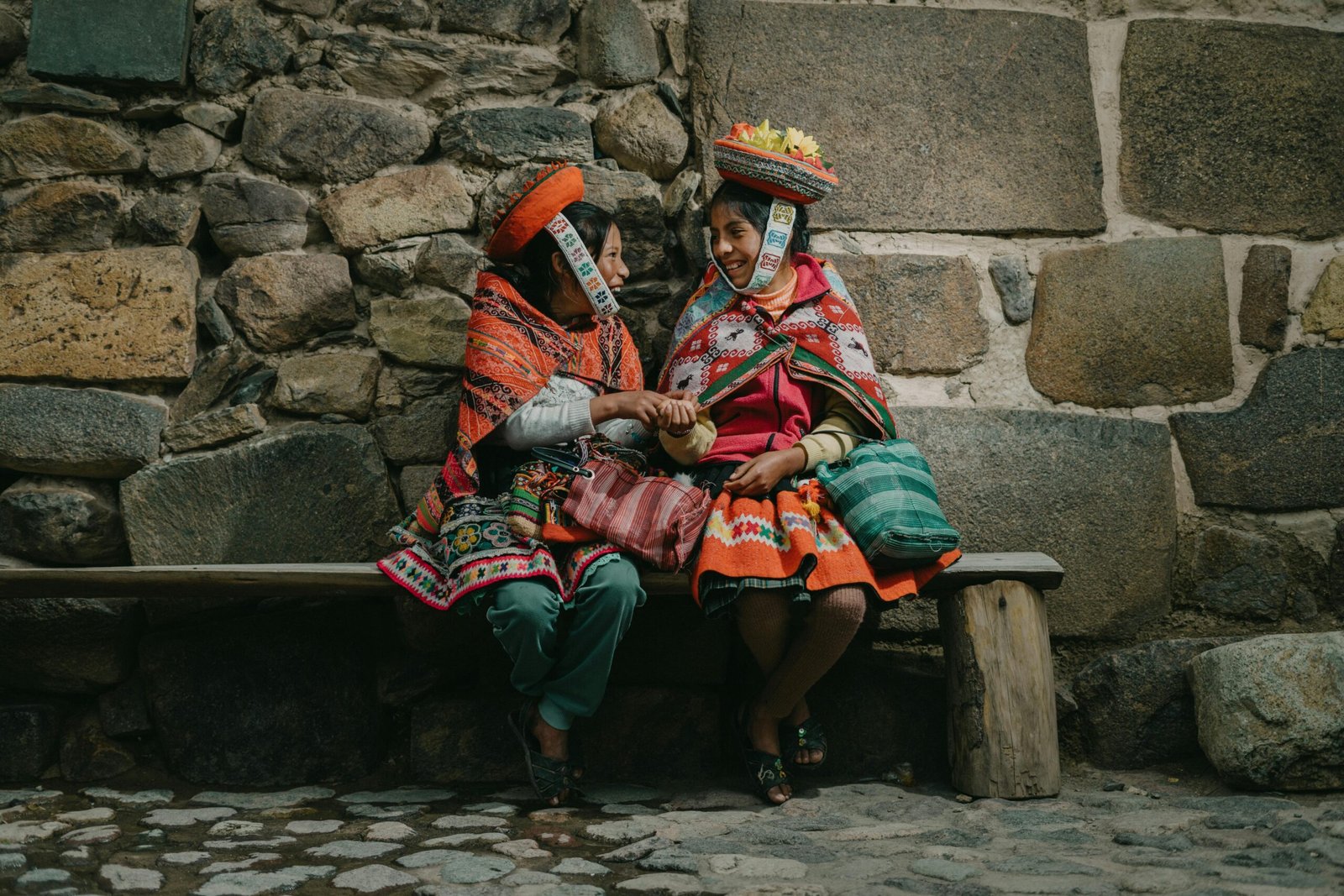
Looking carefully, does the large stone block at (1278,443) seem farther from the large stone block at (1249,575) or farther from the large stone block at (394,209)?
the large stone block at (394,209)

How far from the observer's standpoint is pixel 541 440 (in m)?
2.78

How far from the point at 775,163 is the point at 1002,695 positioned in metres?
1.36

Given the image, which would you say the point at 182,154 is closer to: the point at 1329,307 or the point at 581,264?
the point at 581,264

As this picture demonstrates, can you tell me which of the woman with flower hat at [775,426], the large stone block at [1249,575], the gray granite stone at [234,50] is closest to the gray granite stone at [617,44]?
the woman with flower hat at [775,426]

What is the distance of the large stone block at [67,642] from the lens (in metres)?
3.00

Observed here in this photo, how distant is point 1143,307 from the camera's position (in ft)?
10.7

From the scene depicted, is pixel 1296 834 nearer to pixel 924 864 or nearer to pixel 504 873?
pixel 924 864

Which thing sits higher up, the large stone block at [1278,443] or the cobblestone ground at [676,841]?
the large stone block at [1278,443]

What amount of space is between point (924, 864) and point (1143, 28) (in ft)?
7.97

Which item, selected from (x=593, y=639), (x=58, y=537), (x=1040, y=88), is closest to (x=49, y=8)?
(x=58, y=537)

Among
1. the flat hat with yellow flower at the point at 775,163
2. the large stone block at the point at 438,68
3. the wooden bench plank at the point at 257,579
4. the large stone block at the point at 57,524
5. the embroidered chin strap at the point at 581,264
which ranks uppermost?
the large stone block at the point at 438,68

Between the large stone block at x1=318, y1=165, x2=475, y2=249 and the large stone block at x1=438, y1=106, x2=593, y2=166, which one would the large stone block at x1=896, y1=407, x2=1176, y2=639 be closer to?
the large stone block at x1=438, y1=106, x2=593, y2=166

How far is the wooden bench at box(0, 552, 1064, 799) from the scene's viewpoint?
267cm

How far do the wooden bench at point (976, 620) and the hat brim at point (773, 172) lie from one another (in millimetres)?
984
